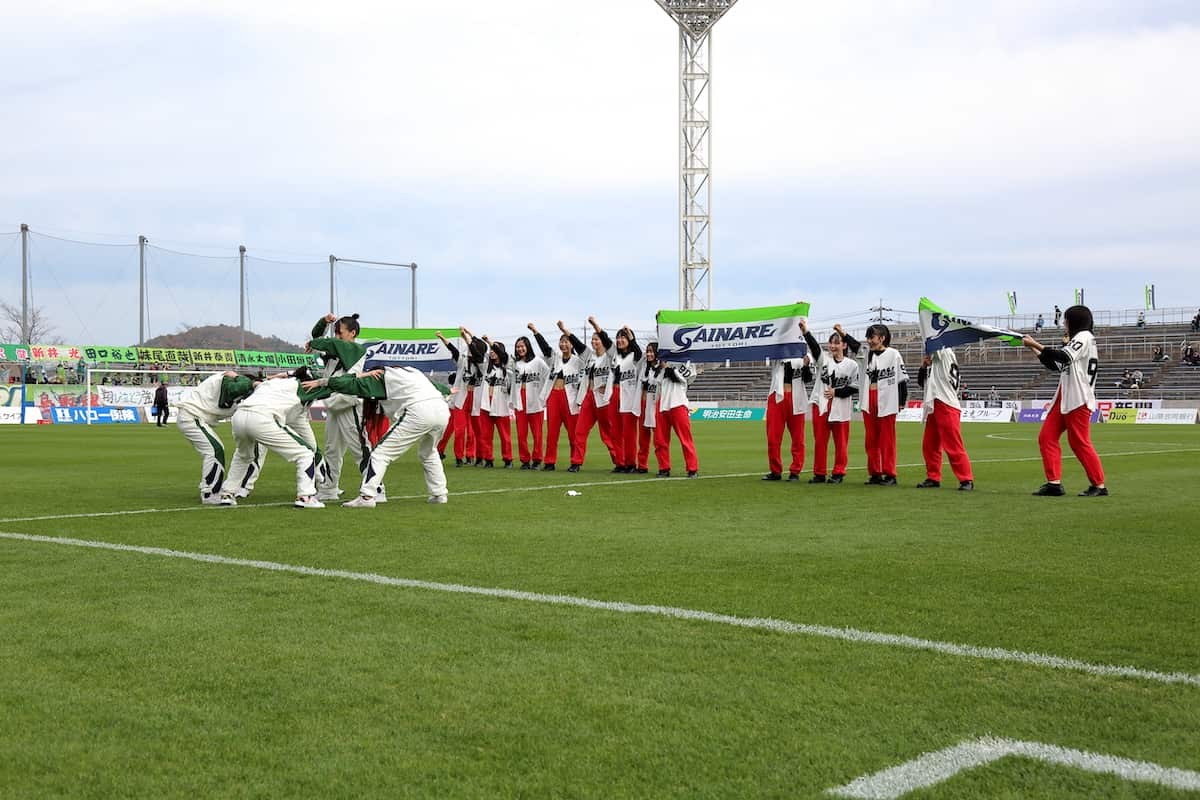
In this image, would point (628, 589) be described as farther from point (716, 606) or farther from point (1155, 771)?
point (1155, 771)

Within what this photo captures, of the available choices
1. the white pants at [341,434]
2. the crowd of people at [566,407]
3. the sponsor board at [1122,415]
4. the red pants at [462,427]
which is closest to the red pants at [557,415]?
the crowd of people at [566,407]

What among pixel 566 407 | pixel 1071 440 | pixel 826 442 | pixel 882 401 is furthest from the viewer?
pixel 566 407

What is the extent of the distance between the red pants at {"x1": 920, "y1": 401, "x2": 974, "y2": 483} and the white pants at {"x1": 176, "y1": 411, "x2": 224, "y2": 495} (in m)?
8.21

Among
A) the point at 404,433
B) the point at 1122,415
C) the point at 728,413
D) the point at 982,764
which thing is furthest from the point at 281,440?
the point at 728,413

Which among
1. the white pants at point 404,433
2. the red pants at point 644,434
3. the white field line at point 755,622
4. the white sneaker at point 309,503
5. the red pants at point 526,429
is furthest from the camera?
the red pants at point 526,429

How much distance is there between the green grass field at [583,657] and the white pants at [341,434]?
7.64 feet

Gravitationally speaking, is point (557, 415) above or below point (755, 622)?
above

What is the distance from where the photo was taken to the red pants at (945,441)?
13.0 m

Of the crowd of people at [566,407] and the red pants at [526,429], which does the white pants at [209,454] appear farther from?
the red pants at [526,429]

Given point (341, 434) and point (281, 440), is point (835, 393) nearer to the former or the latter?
point (341, 434)

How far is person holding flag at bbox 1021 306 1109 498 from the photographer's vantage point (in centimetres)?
1183

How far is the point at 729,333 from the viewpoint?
642 inches

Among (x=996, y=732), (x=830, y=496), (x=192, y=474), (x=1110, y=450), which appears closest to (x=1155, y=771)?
(x=996, y=732)

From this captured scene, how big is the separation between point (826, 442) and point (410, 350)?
29.9 feet
